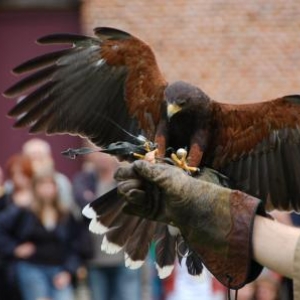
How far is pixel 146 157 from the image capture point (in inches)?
134

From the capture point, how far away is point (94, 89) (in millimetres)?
6031

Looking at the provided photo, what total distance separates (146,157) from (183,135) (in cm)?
191

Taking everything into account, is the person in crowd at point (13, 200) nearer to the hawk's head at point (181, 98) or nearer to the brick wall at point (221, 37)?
the hawk's head at point (181, 98)

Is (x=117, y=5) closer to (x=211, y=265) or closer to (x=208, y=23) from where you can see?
(x=208, y=23)

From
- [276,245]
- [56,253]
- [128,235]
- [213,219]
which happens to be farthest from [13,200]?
[276,245]

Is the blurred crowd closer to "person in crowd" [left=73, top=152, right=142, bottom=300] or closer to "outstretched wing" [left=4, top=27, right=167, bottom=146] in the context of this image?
"person in crowd" [left=73, top=152, right=142, bottom=300]

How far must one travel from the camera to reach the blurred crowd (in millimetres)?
7367

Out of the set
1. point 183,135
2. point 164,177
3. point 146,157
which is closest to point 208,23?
point 183,135

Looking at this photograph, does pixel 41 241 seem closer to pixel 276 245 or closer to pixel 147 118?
pixel 147 118

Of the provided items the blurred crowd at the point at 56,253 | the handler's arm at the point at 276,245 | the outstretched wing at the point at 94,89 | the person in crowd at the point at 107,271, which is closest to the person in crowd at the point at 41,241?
the blurred crowd at the point at 56,253

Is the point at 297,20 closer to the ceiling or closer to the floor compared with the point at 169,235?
closer to the floor

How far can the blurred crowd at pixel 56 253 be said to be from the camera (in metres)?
7.37

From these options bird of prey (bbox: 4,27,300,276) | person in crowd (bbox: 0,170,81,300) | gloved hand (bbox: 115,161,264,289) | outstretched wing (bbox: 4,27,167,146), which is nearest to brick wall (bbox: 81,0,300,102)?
person in crowd (bbox: 0,170,81,300)

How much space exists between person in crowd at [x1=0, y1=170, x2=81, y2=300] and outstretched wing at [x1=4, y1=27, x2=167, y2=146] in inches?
53.9
